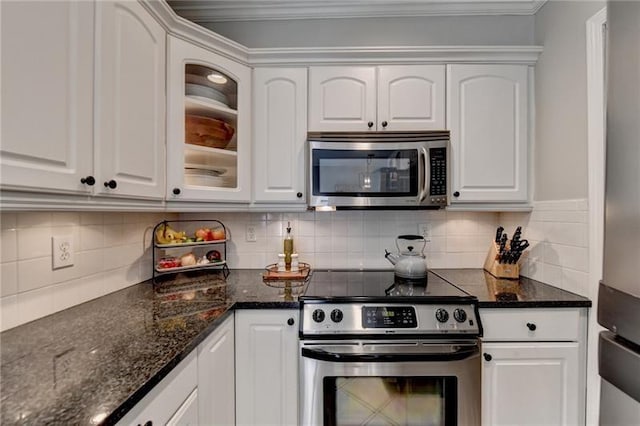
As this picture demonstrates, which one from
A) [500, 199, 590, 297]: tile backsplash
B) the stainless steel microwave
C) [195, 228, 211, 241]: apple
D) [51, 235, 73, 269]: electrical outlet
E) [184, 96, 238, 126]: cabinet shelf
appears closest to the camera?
[51, 235, 73, 269]: electrical outlet

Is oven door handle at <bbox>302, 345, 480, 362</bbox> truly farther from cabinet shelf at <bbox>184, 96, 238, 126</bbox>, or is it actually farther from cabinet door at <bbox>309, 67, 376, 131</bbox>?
cabinet shelf at <bbox>184, 96, 238, 126</bbox>

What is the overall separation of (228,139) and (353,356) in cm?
132

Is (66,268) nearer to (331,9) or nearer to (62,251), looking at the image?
(62,251)

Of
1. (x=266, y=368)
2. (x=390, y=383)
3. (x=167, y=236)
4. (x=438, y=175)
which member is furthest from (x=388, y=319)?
(x=167, y=236)

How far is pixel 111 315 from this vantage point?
1.22 metres

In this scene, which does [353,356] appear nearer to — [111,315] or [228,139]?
[111,315]

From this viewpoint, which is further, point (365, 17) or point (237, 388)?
point (365, 17)

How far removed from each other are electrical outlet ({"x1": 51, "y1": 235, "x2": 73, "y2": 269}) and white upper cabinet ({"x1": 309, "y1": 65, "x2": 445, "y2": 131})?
1277 millimetres

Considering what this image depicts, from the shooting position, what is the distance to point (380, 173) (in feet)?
Answer: 5.80

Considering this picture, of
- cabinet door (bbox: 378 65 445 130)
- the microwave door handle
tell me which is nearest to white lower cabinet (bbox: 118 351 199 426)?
the microwave door handle

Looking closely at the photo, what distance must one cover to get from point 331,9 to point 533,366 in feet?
7.48

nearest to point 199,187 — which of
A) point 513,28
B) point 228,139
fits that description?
point 228,139

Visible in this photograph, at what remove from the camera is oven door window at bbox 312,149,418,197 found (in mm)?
1761

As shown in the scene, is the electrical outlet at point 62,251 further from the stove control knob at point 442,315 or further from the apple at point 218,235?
the stove control knob at point 442,315
